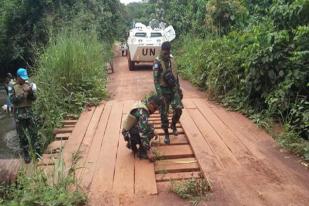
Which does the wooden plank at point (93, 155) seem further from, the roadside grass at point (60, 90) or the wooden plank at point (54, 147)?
the wooden plank at point (54, 147)

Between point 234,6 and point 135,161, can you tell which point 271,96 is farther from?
point 234,6

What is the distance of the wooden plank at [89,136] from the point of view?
18.7ft

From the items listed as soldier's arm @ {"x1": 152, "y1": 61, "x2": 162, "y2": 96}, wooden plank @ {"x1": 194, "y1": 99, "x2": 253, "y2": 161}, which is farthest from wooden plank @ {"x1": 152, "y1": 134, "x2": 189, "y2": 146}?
soldier's arm @ {"x1": 152, "y1": 61, "x2": 162, "y2": 96}

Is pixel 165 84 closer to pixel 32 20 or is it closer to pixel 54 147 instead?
pixel 54 147

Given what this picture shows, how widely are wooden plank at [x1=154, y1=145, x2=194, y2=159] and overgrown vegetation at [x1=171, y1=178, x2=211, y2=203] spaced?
1019 millimetres

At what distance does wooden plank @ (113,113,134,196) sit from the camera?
15.7 feet

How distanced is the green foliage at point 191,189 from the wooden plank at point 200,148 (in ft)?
1.53

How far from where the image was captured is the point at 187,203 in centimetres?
443

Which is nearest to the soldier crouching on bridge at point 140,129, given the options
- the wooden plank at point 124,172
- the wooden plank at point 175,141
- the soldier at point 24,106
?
the wooden plank at point 124,172

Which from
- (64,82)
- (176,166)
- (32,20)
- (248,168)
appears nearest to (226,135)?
(248,168)

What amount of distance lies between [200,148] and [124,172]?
1.31 metres

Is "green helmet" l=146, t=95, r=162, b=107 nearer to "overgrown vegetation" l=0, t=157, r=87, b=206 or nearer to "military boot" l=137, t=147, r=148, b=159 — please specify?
"military boot" l=137, t=147, r=148, b=159

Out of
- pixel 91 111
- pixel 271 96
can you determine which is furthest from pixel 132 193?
pixel 91 111

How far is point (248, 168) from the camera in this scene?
5.33m
